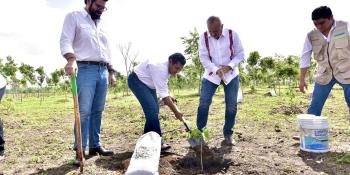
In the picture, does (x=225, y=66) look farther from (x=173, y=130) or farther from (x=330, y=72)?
(x=173, y=130)

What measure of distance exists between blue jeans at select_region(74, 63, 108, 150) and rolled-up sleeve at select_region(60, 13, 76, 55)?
31 centimetres

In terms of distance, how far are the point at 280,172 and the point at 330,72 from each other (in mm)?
1608

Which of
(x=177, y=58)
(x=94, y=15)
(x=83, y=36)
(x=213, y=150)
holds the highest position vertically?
(x=94, y=15)

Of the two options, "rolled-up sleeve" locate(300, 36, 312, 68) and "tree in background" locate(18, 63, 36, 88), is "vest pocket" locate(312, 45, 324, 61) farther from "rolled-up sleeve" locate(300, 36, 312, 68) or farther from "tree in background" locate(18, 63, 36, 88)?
"tree in background" locate(18, 63, 36, 88)

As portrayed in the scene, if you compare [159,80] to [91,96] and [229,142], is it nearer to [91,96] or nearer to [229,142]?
[91,96]

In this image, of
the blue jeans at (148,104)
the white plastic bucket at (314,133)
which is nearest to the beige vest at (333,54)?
the white plastic bucket at (314,133)

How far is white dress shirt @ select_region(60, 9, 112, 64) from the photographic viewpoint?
3535mm

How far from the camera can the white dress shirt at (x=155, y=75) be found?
3846 mm

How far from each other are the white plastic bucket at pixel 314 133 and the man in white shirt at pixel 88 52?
2.42 meters

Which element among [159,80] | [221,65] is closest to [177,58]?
[159,80]

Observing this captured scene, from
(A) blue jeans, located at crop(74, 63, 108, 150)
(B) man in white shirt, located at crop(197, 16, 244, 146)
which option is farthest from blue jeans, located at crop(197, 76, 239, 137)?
(A) blue jeans, located at crop(74, 63, 108, 150)

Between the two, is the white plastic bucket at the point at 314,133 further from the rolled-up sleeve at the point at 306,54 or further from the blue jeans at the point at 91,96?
the blue jeans at the point at 91,96

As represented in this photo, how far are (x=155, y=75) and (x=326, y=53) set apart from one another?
2.16 metres

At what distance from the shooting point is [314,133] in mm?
3895
